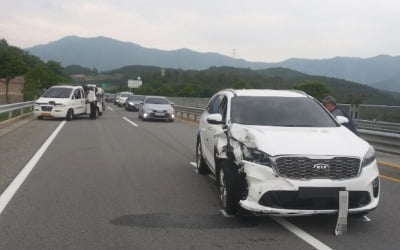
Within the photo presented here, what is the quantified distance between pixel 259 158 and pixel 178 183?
340cm

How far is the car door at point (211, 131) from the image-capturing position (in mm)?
8703

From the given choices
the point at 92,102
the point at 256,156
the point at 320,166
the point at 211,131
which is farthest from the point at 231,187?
the point at 92,102

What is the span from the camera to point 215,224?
6605mm

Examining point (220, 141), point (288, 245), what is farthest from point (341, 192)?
point (220, 141)

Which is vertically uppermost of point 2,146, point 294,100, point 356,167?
point 294,100

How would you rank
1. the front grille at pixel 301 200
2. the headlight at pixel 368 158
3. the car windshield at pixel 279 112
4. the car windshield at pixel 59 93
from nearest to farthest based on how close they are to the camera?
the front grille at pixel 301 200 → the headlight at pixel 368 158 → the car windshield at pixel 279 112 → the car windshield at pixel 59 93

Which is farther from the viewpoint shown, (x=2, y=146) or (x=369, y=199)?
(x=2, y=146)

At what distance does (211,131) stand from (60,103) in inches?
765

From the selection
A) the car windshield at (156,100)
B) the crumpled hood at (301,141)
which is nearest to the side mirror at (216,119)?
the crumpled hood at (301,141)

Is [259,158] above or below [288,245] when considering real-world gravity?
above

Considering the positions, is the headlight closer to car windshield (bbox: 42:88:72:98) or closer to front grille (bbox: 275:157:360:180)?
front grille (bbox: 275:157:360:180)

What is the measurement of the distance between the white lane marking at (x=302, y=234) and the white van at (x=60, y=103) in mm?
21657

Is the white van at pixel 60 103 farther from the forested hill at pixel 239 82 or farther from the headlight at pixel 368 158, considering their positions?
the forested hill at pixel 239 82

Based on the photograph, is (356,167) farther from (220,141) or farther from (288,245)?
(220,141)
